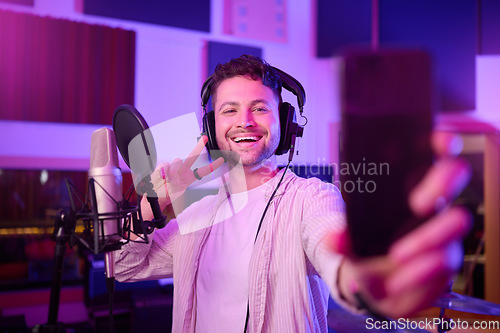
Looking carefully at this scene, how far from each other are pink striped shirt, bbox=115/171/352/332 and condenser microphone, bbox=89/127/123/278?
0.46 m

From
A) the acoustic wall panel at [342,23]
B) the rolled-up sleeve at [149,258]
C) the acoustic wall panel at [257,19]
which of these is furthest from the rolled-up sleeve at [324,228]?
the acoustic wall panel at [342,23]

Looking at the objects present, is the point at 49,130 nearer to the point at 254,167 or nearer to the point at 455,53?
the point at 254,167

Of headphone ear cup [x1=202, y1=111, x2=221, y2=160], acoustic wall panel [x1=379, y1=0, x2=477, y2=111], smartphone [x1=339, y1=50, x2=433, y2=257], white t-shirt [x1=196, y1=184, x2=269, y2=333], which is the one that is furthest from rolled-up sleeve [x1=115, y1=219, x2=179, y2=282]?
acoustic wall panel [x1=379, y1=0, x2=477, y2=111]

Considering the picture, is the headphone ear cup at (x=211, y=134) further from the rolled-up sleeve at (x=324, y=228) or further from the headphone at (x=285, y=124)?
the rolled-up sleeve at (x=324, y=228)

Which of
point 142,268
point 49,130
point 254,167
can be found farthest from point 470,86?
point 49,130

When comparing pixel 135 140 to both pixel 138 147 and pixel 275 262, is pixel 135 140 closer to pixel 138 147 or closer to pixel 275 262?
pixel 138 147

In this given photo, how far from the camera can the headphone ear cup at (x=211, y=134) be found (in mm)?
1403

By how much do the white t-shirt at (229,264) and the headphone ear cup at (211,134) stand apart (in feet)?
0.61

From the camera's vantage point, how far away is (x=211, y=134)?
4.64 feet

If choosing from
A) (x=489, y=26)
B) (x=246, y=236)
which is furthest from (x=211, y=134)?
(x=489, y=26)

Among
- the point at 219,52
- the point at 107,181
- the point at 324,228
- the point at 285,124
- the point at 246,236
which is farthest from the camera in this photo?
the point at 219,52

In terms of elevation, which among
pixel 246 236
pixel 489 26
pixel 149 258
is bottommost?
pixel 149 258

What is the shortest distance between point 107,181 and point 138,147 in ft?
0.33

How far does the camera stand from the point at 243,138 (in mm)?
1335
